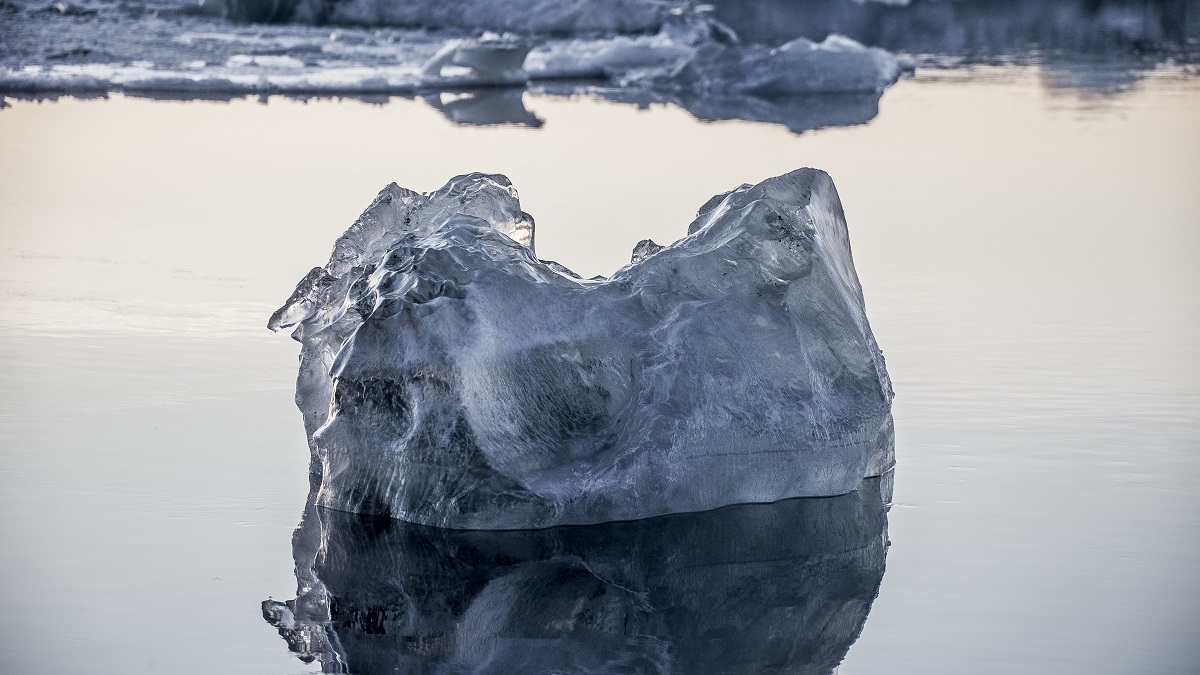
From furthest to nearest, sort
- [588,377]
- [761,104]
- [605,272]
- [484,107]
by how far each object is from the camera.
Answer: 1. [761,104]
2. [484,107]
3. [605,272]
4. [588,377]

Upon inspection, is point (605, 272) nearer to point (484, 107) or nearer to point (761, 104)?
point (484, 107)

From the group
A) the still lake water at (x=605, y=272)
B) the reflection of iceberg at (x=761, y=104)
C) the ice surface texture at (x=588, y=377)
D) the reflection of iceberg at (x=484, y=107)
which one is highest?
the ice surface texture at (x=588, y=377)

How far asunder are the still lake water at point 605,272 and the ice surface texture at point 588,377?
0.91 ft

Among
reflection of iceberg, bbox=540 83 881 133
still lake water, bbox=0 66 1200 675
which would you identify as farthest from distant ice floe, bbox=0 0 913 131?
still lake water, bbox=0 66 1200 675

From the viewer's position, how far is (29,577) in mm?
3926

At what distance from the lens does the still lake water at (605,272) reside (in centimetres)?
376

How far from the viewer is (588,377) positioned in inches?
178

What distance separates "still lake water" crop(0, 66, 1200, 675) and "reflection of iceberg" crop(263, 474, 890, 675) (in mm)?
91

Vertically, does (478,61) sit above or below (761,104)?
above

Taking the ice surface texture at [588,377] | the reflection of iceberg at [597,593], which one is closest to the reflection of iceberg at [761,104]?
the ice surface texture at [588,377]

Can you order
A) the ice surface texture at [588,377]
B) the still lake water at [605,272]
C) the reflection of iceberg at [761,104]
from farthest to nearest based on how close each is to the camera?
the reflection of iceberg at [761,104] < the ice surface texture at [588,377] < the still lake water at [605,272]

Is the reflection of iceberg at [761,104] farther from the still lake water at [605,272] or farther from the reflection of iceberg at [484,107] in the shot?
the still lake water at [605,272]

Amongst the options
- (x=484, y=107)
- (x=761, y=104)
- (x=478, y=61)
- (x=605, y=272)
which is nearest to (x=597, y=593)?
(x=605, y=272)

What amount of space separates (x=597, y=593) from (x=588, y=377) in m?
0.77
